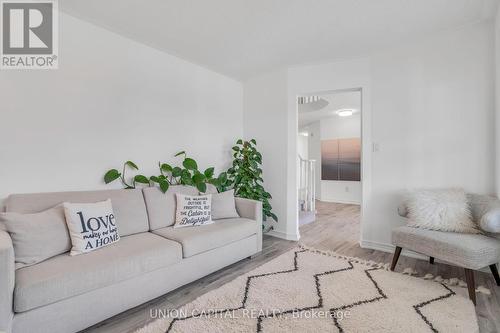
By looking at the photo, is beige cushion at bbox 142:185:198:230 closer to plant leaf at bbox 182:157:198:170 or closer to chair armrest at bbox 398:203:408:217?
plant leaf at bbox 182:157:198:170

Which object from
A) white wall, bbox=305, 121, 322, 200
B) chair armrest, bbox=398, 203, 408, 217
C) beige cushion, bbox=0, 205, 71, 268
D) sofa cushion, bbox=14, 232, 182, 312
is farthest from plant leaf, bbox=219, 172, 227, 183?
white wall, bbox=305, 121, 322, 200

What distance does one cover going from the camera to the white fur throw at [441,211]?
2.18 m

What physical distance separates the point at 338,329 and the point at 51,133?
2.76m

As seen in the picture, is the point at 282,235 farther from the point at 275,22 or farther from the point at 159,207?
the point at 275,22

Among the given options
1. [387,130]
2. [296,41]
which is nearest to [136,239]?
[296,41]

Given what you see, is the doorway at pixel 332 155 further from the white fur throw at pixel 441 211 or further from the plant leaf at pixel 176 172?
the plant leaf at pixel 176 172

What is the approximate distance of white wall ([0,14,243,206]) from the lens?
6.64ft

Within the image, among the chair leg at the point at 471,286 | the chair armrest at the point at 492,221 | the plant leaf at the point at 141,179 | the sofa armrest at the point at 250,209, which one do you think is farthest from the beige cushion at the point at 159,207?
the chair armrest at the point at 492,221

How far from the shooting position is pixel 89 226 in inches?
72.6

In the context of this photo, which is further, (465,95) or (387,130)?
(387,130)

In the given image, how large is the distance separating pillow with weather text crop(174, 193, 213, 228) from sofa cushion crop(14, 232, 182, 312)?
42 centimetres

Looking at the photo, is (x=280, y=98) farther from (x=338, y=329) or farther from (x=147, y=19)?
(x=338, y=329)

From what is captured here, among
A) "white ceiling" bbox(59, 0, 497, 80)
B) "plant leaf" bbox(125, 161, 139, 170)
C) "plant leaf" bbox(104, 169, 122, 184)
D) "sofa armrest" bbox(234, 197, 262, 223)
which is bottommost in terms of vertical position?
"sofa armrest" bbox(234, 197, 262, 223)

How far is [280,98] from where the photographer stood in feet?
11.9
